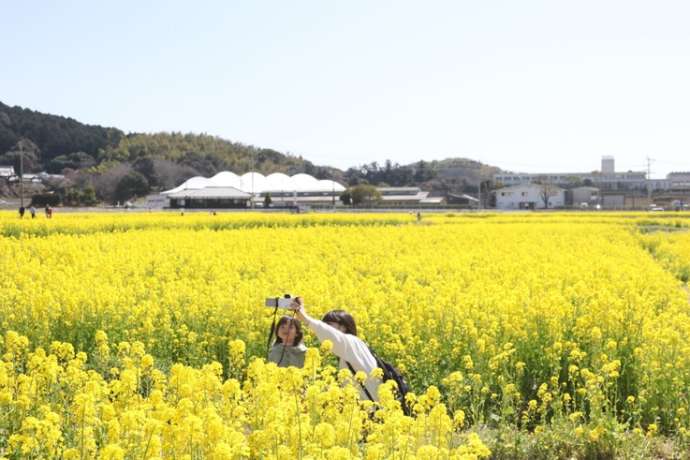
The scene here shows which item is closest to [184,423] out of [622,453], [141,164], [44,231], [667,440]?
[622,453]

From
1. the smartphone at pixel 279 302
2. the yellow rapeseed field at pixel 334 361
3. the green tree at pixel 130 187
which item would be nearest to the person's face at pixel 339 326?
the yellow rapeseed field at pixel 334 361

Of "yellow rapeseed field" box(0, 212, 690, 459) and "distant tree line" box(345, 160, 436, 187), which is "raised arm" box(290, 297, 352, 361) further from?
"distant tree line" box(345, 160, 436, 187)

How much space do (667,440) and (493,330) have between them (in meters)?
2.26

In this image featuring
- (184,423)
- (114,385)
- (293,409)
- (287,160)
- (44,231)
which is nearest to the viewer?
(184,423)

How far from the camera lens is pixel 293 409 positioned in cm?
408

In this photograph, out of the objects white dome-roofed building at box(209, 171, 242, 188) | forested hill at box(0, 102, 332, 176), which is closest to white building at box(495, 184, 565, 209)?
white dome-roofed building at box(209, 171, 242, 188)

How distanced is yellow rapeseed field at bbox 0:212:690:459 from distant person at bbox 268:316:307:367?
226 millimetres

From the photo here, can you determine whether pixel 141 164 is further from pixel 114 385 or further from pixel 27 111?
pixel 114 385

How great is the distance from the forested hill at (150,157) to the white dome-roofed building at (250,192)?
18.5 ft

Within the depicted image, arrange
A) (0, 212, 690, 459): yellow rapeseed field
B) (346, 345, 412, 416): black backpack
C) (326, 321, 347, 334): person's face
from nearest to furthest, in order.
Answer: (0, 212, 690, 459): yellow rapeseed field
(346, 345, 412, 416): black backpack
(326, 321, 347, 334): person's face

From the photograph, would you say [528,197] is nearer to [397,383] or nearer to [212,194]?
[212,194]

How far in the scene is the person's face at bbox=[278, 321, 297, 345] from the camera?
6.21 meters

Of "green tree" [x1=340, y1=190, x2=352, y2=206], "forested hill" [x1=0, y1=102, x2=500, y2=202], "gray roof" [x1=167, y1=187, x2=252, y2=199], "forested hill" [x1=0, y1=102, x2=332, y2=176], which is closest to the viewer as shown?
"gray roof" [x1=167, y1=187, x2=252, y2=199]

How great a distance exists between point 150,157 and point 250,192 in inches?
1324
